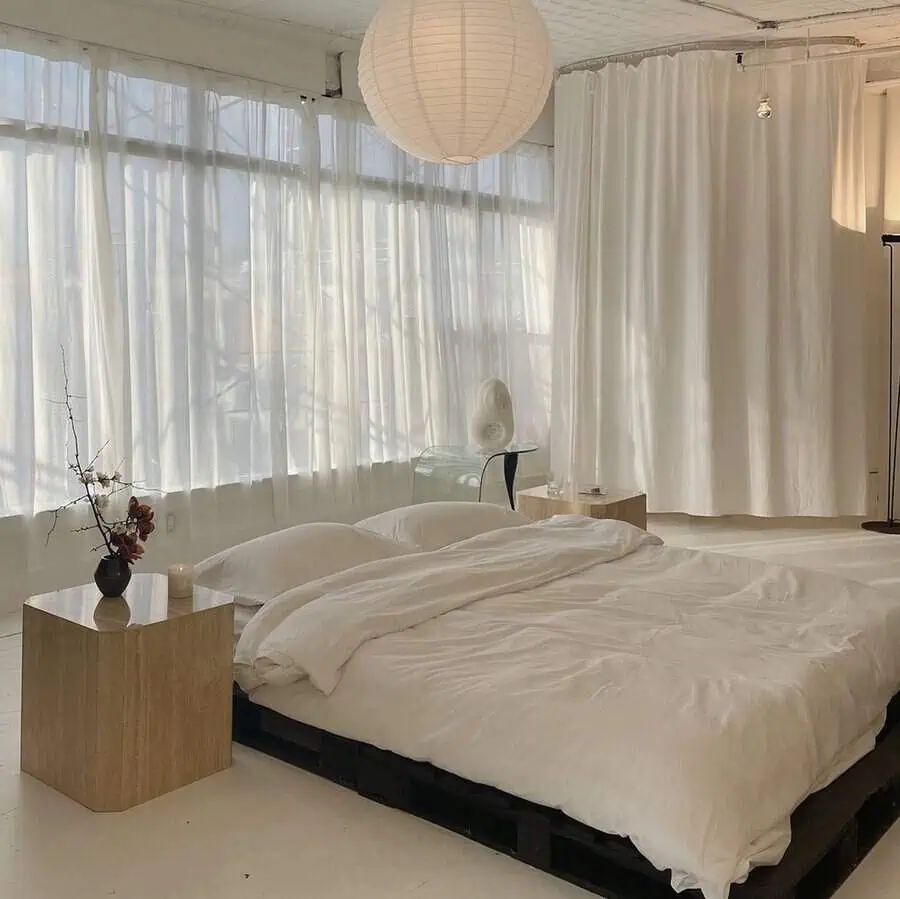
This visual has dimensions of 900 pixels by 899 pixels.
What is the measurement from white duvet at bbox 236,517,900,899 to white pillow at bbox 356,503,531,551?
225 millimetres

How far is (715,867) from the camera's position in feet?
6.23

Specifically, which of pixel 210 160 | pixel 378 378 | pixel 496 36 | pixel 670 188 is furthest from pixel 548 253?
pixel 496 36

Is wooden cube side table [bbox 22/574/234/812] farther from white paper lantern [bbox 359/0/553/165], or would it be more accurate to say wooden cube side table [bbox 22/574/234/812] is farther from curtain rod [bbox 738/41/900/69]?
curtain rod [bbox 738/41/900/69]

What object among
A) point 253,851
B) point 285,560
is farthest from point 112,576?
point 253,851

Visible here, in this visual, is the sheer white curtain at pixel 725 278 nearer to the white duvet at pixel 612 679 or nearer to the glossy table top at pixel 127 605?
the white duvet at pixel 612 679

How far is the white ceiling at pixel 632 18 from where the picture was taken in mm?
4719

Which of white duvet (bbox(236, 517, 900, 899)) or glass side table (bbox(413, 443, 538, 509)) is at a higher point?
glass side table (bbox(413, 443, 538, 509))

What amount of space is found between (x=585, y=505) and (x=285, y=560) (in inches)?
68.8

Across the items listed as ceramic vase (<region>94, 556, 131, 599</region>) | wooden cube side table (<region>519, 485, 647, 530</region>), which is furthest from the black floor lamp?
ceramic vase (<region>94, 556, 131, 599</region>)

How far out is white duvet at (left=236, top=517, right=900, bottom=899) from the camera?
2.03 m

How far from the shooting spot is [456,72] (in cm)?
260

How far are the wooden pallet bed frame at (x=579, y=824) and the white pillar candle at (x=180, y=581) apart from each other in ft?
1.24

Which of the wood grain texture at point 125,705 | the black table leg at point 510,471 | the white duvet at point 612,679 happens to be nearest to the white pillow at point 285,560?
the white duvet at point 612,679

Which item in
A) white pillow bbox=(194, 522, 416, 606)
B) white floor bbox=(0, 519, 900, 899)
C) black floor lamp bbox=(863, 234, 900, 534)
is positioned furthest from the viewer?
black floor lamp bbox=(863, 234, 900, 534)
